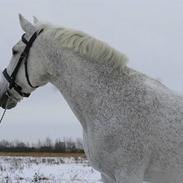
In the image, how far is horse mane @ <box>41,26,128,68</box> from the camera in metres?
4.58

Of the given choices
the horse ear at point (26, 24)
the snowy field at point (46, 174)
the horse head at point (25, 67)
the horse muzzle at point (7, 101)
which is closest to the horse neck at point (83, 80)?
the horse head at point (25, 67)

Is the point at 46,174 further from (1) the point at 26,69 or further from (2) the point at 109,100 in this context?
(2) the point at 109,100

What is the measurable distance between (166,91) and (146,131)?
49 cm

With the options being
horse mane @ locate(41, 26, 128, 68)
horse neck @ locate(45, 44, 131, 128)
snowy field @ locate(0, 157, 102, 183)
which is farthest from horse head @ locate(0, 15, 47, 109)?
snowy field @ locate(0, 157, 102, 183)

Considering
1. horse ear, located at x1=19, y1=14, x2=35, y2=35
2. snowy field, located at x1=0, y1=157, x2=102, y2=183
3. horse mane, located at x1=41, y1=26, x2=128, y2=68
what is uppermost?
horse ear, located at x1=19, y1=14, x2=35, y2=35

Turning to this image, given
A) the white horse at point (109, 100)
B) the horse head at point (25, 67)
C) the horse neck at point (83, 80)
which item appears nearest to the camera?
the white horse at point (109, 100)

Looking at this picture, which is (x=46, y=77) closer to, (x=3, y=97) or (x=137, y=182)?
A: (x=3, y=97)

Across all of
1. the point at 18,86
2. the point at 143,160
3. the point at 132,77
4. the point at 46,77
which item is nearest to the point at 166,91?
the point at 132,77

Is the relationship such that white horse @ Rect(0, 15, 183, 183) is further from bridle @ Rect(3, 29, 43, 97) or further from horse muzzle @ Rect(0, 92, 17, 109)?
horse muzzle @ Rect(0, 92, 17, 109)

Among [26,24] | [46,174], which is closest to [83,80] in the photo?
[26,24]

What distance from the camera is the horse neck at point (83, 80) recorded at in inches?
177

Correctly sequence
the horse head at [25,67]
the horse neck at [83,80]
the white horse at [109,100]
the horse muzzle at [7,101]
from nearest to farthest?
the white horse at [109,100] → the horse neck at [83,80] → the horse head at [25,67] → the horse muzzle at [7,101]

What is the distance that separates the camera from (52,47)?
15.5ft

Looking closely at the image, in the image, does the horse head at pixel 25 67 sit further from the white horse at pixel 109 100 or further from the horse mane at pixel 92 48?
the horse mane at pixel 92 48
